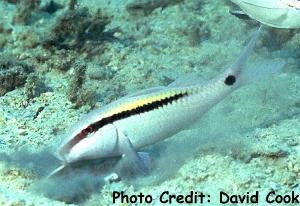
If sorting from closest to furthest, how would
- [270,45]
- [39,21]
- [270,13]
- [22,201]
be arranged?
[22,201], [270,13], [270,45], [39,21]

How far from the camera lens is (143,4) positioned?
6.97 metres

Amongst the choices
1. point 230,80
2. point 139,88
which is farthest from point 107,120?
point 139,88

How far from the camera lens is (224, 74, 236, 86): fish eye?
3.40 metres

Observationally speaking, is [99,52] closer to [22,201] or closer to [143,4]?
[143,4]

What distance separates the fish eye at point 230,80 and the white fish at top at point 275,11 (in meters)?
0.72

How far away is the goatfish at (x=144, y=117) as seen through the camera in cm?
323

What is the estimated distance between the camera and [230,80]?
3408mm

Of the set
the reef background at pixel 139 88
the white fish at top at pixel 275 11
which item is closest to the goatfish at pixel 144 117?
the reef background at pixel 139 88

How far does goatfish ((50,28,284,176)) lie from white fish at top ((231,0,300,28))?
0.47 meters

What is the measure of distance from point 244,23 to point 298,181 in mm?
3541

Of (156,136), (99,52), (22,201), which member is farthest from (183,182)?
(99,52)

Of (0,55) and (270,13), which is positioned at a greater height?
(270,13)

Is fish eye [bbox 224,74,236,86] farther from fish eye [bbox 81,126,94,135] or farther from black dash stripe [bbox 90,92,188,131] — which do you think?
fish eye [bbox 81,126,94,135]

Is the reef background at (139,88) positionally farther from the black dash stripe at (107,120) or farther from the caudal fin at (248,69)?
the caudal fin at (248,69)
